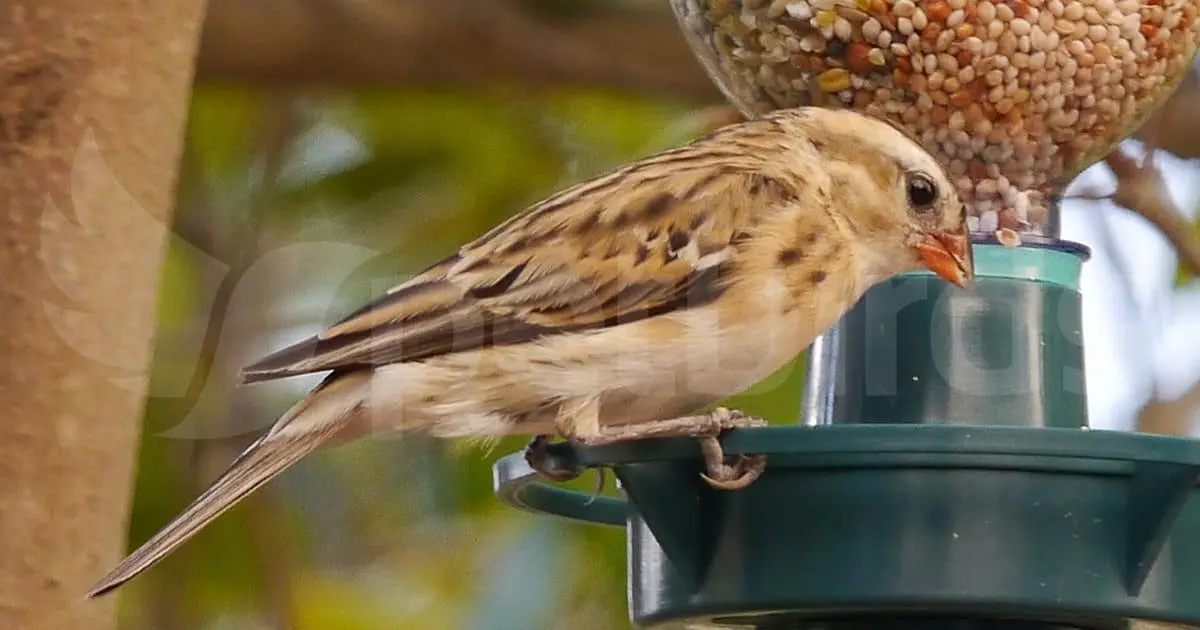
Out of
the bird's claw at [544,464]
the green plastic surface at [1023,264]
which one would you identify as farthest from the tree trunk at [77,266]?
the green plastic surface at [1023,264]

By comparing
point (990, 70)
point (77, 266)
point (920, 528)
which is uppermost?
point (990, 70)

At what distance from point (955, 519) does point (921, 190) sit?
2.29 ft

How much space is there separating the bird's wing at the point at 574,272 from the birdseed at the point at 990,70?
0.23 meters

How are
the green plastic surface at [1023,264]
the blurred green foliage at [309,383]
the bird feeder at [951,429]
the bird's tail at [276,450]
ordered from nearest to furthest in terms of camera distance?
1. the bird feeder at [951,429]
2. the bird's tail at [276,450]
3. the green plastic surface at [1023,264]
4. the blurred green foliage at [309,383]

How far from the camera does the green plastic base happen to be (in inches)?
94.1

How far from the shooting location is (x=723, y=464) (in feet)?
8.18

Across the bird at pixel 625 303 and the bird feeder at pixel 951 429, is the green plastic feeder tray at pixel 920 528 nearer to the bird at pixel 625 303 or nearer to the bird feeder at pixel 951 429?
the bird feeder at pixel 951 429

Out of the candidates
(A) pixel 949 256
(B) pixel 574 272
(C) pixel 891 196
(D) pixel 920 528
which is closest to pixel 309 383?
(B) pixel 574 272

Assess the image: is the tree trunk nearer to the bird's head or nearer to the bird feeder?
the bird feeder

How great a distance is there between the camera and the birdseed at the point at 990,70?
3010mm

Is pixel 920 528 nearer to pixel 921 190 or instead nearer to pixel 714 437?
pixel 714 437

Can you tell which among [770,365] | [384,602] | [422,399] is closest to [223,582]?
[384,602]

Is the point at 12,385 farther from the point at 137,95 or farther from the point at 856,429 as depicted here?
the point at 856,429

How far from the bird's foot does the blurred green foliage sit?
4.12ft
